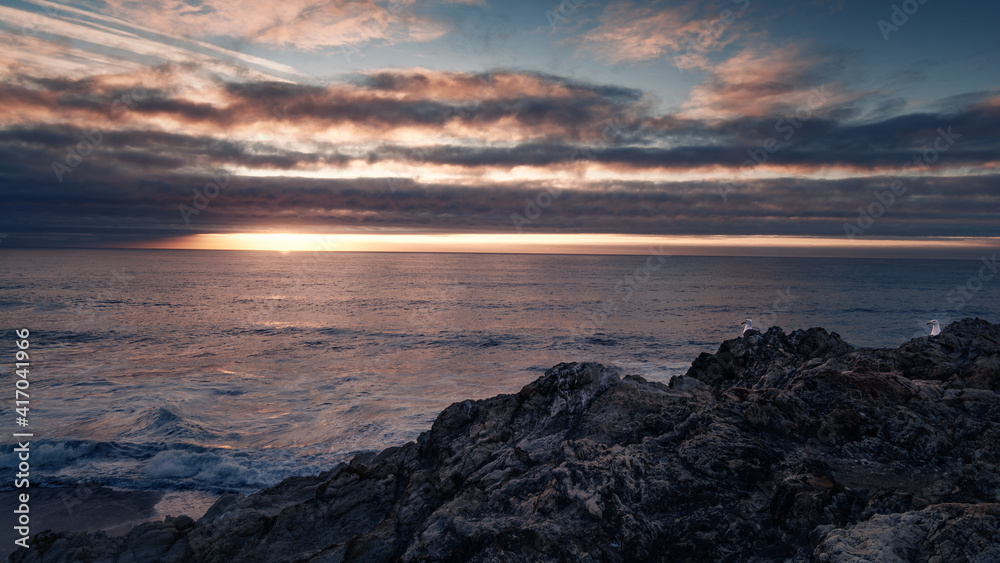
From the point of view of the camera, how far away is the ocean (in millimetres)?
15695

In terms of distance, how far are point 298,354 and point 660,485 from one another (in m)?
30.8

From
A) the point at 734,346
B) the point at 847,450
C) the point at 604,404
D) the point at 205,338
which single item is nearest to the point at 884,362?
the point at 734,346

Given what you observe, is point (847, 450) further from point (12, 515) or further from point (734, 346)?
point (12, 515)

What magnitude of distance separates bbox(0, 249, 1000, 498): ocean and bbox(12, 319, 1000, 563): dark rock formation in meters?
7.35

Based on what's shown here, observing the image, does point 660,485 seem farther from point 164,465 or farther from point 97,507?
point 164,465

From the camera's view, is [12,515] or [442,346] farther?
[442,346]

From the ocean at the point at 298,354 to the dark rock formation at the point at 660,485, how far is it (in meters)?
7.35

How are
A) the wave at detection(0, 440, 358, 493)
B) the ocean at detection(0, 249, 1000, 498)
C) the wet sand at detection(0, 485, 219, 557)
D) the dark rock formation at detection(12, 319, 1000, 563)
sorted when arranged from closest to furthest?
the dark rock formation at detection(12, 319, 1000, 563)
the wet sand at detection(0, 485, 219, 557)
the wave at detection(0, 440, 358, 493)
the ocean at detection(0, 249, 1000, 498)

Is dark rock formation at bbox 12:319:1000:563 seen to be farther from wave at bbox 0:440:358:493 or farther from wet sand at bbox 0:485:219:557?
wave at bbox 0:440:358:493

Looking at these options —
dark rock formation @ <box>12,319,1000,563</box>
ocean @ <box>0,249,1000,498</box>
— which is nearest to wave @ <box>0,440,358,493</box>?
ocean @ <box>0,249,1000,498</box>

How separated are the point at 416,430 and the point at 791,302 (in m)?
60.8

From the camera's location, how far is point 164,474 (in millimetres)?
14375

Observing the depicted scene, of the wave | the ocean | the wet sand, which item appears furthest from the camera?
the ocean

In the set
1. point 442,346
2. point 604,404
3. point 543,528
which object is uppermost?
point 604,404
